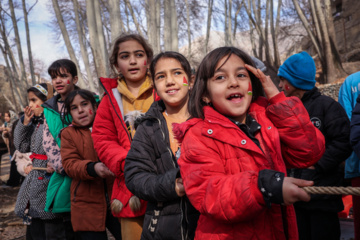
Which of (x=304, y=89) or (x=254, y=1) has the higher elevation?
(x=254, y=1)

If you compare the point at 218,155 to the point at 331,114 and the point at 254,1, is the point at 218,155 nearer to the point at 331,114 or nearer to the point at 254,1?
the point at 331,114

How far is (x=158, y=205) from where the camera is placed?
68.5 inches

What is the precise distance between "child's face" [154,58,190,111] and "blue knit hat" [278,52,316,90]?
1094mm

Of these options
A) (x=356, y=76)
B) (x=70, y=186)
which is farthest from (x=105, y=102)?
(x=356, y=76)

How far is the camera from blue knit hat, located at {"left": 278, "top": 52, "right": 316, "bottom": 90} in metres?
2.60

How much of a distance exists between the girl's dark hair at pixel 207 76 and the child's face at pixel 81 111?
1597 millimetres

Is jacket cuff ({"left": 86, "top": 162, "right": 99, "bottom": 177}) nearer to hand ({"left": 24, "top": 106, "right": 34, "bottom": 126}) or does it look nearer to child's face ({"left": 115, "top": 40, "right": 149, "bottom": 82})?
child's face ({"left": 115, "top": 40, "right": 149, "bottom": 82})

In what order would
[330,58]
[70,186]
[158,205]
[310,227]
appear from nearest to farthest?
1. [158,205]
2. [310,227]
3. [70,186]
4. [330,58]

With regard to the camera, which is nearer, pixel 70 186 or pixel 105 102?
pixel 105 102

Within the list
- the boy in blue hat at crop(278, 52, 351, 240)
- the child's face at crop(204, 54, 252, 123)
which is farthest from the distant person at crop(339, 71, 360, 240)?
the child's face at crop(204, 54, 252, 123)

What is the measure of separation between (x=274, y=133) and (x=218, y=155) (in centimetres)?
30

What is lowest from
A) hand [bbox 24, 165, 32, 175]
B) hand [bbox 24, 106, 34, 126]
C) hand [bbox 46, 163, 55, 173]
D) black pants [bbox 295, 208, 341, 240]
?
black pants [bbox 295, 208, 341, 240]

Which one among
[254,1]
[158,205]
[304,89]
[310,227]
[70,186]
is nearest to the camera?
[158,205]

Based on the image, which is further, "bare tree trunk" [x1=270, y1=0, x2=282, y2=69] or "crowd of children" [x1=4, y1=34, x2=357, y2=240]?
"bare tree trunk" [x1=270, y1=0, x2=282, y2=69]
